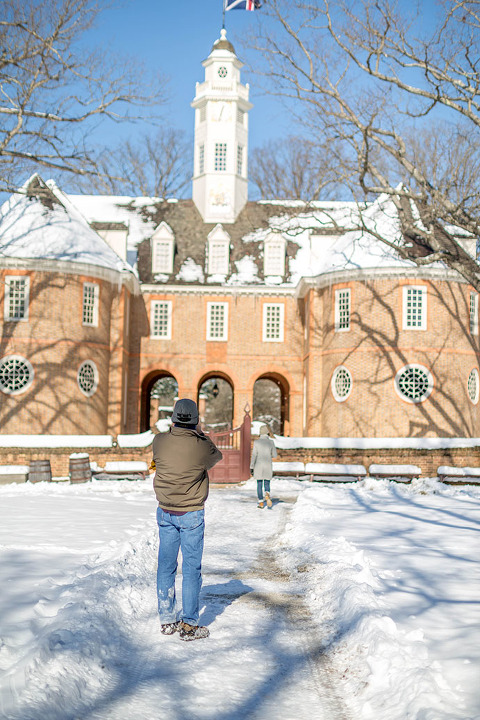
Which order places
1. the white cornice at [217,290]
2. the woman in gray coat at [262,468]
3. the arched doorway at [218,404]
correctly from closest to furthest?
1. the woman in gray coat at [262,468]
2. the white cornice at [217,290]
3. the arched doorway at [218,404]

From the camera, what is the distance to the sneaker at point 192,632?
19.7 ft

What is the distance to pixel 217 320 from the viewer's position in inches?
1332

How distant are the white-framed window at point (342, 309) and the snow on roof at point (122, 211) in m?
11.3

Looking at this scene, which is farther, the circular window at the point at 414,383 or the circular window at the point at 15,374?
the circular window at the point at 414,383

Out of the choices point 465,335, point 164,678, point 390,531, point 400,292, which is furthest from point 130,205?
point 164,678

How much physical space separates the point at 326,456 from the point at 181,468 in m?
17.2

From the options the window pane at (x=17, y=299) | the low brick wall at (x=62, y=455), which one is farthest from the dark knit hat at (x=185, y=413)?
the window pane at (x=17, y=299)

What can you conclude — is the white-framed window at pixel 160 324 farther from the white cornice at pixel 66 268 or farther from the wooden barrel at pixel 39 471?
the wooden barrel at pixel 39 471

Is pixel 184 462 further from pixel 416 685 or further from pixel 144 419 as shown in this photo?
pixel 144 419

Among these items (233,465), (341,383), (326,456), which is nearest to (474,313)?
(341,383)

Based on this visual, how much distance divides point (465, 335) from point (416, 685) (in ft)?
85.2

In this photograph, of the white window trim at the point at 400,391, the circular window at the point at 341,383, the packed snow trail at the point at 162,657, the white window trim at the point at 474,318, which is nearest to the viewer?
the packed snow trail at the point at 162,657

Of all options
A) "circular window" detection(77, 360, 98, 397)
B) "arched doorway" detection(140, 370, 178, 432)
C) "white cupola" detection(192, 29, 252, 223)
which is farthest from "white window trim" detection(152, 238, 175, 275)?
"circular window" detection(77, 360, 98, 397)

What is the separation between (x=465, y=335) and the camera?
29031 millimetres
